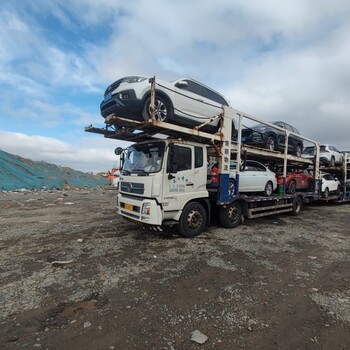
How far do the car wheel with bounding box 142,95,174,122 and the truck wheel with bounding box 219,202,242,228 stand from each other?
3.11 meters

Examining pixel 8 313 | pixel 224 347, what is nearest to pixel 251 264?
pixel 224 347

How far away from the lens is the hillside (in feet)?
51.5

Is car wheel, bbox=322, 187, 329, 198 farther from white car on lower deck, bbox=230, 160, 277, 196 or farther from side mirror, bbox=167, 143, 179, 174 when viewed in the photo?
side mirror, bbox=167, 143, 179, 174

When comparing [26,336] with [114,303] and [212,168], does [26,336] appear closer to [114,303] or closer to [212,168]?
[114,303]

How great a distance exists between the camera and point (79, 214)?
877 centimetres

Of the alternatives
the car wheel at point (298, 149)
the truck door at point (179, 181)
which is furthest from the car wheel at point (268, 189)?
the truck door at point (179, 181)

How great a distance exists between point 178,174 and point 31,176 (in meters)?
16.2

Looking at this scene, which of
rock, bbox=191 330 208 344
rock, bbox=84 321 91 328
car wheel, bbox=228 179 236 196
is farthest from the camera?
car wheel, bbox=228 179 236 196

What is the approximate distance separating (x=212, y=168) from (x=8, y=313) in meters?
5.20

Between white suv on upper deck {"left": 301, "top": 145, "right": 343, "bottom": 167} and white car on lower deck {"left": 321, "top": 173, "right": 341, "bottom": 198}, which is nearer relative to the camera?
white suv on upper deck {"left": 301, "top": 145, "right": 343, "bottom": 167}

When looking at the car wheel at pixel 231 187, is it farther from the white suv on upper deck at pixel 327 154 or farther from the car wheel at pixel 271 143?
the white suv on upper deck at pixel 327 154

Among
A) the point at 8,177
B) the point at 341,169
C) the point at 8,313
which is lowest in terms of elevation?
the point at 8,313

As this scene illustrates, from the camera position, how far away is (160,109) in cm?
547

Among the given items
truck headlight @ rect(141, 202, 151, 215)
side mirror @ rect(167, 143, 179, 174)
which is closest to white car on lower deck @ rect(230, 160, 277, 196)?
side mirror @ rect(167, 143, 179, 174)
